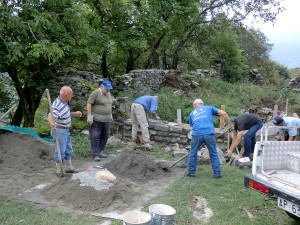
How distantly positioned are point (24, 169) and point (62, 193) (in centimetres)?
167

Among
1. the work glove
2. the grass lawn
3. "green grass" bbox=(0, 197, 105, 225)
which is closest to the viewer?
"green grass" bbox=(0, 197, 105, 225)

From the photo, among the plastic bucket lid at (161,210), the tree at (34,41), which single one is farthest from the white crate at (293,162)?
the tree at (34,41)

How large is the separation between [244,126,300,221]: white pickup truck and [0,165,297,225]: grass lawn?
1.50 feet

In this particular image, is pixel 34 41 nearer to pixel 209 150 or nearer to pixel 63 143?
pixel 63 143

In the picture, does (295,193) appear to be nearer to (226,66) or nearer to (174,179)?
(174,179)

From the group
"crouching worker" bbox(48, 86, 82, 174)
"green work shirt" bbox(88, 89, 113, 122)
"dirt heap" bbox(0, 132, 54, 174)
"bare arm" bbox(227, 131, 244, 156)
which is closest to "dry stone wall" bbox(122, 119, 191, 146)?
"bare arm" bbox(227, 131, 244, 156)

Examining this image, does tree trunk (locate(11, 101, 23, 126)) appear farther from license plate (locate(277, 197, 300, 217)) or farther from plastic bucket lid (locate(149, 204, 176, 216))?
license plate (locate(277, 197, 300, 217))

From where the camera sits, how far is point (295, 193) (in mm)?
3734

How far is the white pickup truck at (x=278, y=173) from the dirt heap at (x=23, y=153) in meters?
3.98

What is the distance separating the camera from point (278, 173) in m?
4.45

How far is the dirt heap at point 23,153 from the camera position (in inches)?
248

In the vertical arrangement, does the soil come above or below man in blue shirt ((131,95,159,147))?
below

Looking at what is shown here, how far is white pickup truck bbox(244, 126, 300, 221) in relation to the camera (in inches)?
149

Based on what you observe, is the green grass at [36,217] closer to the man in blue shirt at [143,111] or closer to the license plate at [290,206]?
the license plate at [290,206]
